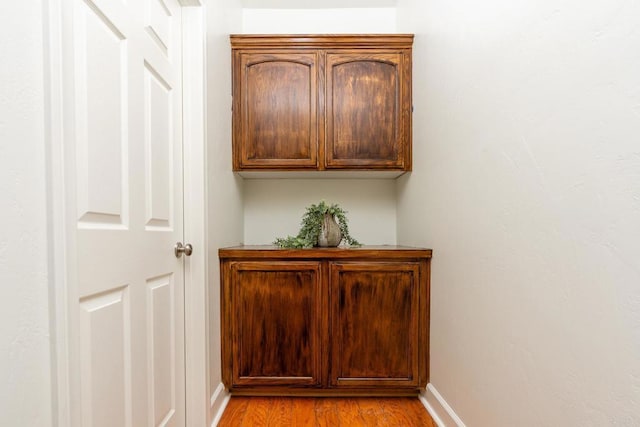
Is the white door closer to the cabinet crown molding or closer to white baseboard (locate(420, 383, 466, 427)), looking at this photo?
the cabinet crown molding

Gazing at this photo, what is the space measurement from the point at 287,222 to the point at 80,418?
5.98 ft

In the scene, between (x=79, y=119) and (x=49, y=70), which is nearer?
(x=49, y=70)

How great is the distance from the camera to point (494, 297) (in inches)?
47.9

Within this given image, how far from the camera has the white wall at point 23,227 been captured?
60cm

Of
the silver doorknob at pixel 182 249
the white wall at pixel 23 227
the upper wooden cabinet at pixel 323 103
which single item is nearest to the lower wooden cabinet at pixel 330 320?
the silver doorknob at pixel 182 249

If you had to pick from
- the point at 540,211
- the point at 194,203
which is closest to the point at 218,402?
the point at 194,203

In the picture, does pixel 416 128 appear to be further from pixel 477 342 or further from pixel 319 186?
pixel 477 342

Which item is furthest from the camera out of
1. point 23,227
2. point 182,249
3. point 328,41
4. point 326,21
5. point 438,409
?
point 326,21

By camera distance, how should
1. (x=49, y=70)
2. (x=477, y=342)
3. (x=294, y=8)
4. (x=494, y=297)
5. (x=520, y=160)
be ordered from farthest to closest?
(x=294, y=8)
(x=477, y=342)
(x=494, y=297)
(x=520, y=160)
(x=49, y=70)

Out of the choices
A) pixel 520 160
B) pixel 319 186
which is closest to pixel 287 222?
pixel 319 186

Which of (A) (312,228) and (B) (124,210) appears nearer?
(B) (124,210)

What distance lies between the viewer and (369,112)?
2209 millimetres

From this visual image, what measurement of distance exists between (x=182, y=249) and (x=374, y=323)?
→ 1.07 meters

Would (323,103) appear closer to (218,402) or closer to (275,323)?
(275,323)
